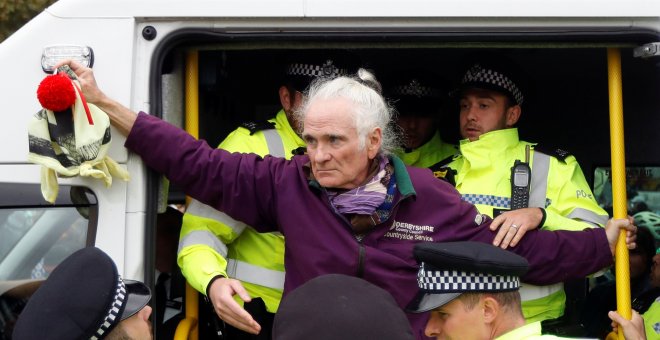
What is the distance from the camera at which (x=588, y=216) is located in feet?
→ 11.4

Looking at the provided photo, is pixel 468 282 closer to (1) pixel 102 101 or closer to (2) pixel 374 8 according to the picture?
(2) pixel 374 8

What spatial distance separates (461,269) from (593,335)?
74.6 inches

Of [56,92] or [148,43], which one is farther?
[148,43]

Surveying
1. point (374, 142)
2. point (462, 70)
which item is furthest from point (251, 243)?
point (462, 70)

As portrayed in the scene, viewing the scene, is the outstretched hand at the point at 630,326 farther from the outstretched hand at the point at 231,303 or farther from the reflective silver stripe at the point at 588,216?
the outstretched hand at the point at 231,303

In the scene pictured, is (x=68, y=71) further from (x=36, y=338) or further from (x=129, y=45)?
(x=36, y=338)

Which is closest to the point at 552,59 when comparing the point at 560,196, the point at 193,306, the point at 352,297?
the point at 560,196

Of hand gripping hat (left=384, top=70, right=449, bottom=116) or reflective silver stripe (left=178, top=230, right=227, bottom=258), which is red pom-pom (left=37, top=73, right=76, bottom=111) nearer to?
reflective silver stripe (left=178, top=230, right=227, bottom=258)

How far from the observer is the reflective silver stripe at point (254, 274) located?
11.3 feet

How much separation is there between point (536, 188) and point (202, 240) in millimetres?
1147

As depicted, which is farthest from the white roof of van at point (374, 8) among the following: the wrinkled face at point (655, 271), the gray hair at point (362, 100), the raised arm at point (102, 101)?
the wrinkled face at point (655, 271)

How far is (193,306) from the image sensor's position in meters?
3.40

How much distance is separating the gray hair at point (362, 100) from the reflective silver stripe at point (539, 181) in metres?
0.53

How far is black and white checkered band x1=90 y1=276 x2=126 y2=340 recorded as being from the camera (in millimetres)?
2250
